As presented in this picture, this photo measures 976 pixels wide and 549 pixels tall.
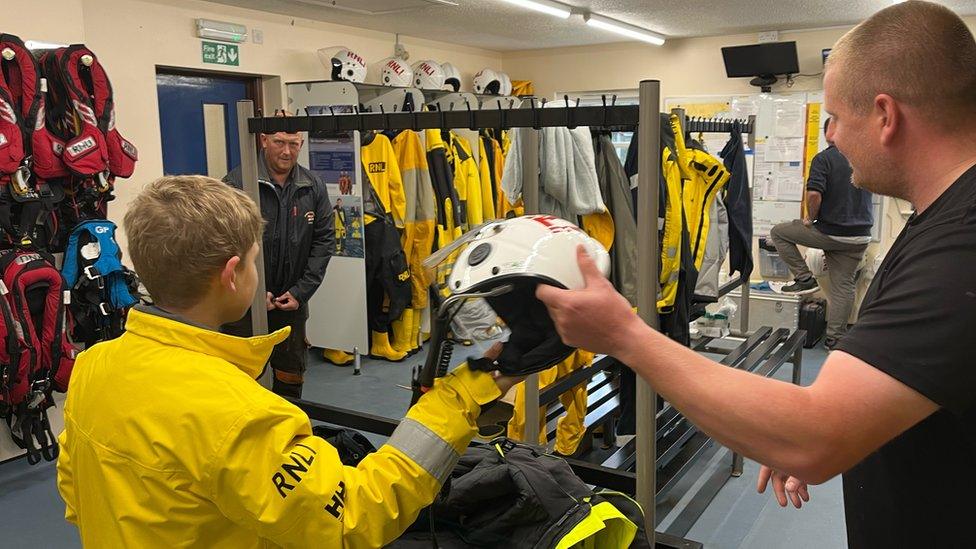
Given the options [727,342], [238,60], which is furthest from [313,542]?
[238,60]

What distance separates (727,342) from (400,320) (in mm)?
2508

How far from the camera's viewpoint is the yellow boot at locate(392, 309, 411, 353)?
19.7ft

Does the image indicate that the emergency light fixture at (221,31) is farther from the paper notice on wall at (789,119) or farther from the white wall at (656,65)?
the paper notice on wall at (789,119)

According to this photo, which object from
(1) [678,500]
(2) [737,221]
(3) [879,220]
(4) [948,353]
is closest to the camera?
(4) [948,353]

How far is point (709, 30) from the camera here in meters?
7.23

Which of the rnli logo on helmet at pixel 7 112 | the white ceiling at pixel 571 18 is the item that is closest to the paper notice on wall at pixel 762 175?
the white ceiling at pixel 571 18

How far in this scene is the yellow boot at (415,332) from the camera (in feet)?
20.0

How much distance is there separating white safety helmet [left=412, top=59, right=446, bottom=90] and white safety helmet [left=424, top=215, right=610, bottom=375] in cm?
560

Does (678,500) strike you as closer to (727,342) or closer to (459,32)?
(727,342)

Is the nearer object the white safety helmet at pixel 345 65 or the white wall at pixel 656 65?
the white safety helmet at pixel 345 65

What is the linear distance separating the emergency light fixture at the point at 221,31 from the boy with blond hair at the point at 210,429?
15.3 feet

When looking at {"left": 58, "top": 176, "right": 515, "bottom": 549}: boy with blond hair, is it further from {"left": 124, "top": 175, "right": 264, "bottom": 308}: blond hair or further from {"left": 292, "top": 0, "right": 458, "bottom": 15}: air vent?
{"left": 292, "top": 0, "right": 458, "bottom": 15}: air vent

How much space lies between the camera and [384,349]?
5.92m

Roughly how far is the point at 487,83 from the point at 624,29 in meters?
1.65
